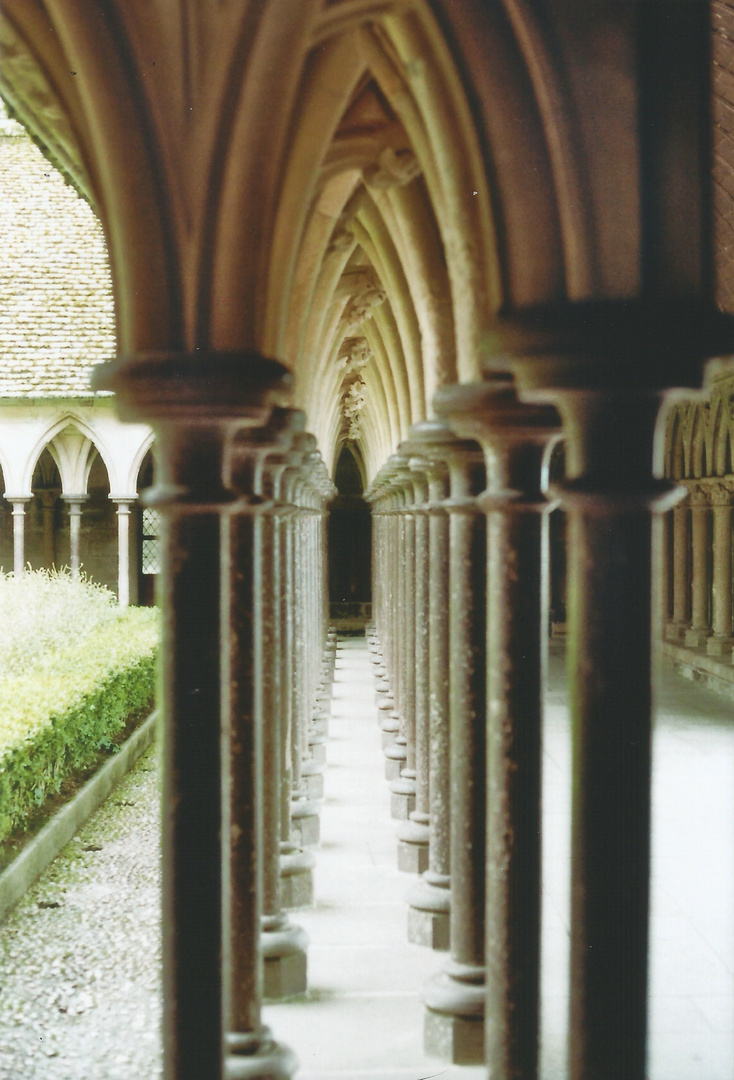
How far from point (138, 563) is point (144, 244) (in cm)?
1835

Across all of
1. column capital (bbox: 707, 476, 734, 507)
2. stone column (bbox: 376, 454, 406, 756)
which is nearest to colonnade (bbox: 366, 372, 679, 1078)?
stone column (bbox: 376, 454, 406, 756)

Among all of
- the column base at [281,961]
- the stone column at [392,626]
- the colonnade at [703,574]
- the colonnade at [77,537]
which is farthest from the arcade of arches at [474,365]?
the colonnade at [77,537]

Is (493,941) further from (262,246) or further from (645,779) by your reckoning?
(262,246)

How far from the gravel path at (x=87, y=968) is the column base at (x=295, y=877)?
2.31 feet

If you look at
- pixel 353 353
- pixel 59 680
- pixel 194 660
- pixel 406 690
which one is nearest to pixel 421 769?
pixel 406 690

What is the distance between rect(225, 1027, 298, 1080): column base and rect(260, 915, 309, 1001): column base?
113 centimetres

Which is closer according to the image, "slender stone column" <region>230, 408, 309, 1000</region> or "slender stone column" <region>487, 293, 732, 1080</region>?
"slender stone column" <region>487, 293, 732, 1080</region>

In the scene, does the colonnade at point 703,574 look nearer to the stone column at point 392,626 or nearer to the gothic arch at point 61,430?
the stone column at point 392,626

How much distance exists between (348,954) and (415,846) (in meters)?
1.24

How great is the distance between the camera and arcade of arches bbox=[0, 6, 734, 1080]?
2.41 metres

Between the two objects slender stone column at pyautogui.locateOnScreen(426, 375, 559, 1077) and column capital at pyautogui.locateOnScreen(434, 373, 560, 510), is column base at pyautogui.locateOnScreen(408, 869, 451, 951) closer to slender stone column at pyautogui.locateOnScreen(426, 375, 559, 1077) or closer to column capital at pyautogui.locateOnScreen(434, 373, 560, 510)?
slender stone column at pyautogui.locateOnScreen(426, 375, 559, 1077)

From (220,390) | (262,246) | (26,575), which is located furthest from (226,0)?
(26,575)

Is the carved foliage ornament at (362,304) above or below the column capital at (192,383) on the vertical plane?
above

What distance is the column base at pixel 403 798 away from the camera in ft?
24.2
